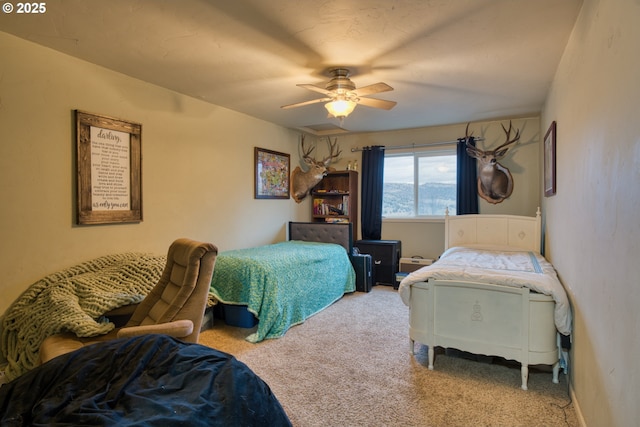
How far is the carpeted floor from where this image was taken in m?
2.02

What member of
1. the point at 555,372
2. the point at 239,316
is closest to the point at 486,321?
the point at 555,372

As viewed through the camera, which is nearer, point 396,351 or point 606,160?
point 606,160

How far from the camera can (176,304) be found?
2180 mm

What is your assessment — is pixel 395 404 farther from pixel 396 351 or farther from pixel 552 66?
pixel 552 66

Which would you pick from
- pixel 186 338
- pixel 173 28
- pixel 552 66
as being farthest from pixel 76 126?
pixel 552 66

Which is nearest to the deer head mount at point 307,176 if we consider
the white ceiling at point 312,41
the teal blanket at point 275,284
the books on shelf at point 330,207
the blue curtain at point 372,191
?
the books on shelf at point 330,207

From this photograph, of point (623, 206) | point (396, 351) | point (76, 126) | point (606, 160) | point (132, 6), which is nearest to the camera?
point (623, 206)

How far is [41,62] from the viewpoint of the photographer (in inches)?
99.5

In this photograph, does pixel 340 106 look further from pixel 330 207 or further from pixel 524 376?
pixel 330 207

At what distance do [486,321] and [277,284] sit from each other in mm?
1825

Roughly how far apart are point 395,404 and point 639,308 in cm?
147

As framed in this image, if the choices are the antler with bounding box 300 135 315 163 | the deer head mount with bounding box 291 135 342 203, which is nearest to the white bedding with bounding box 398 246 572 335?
the deer head mount with bounding box 291 135 342 203

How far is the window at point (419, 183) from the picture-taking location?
5137mm

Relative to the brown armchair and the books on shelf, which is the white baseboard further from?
the books on shelf
